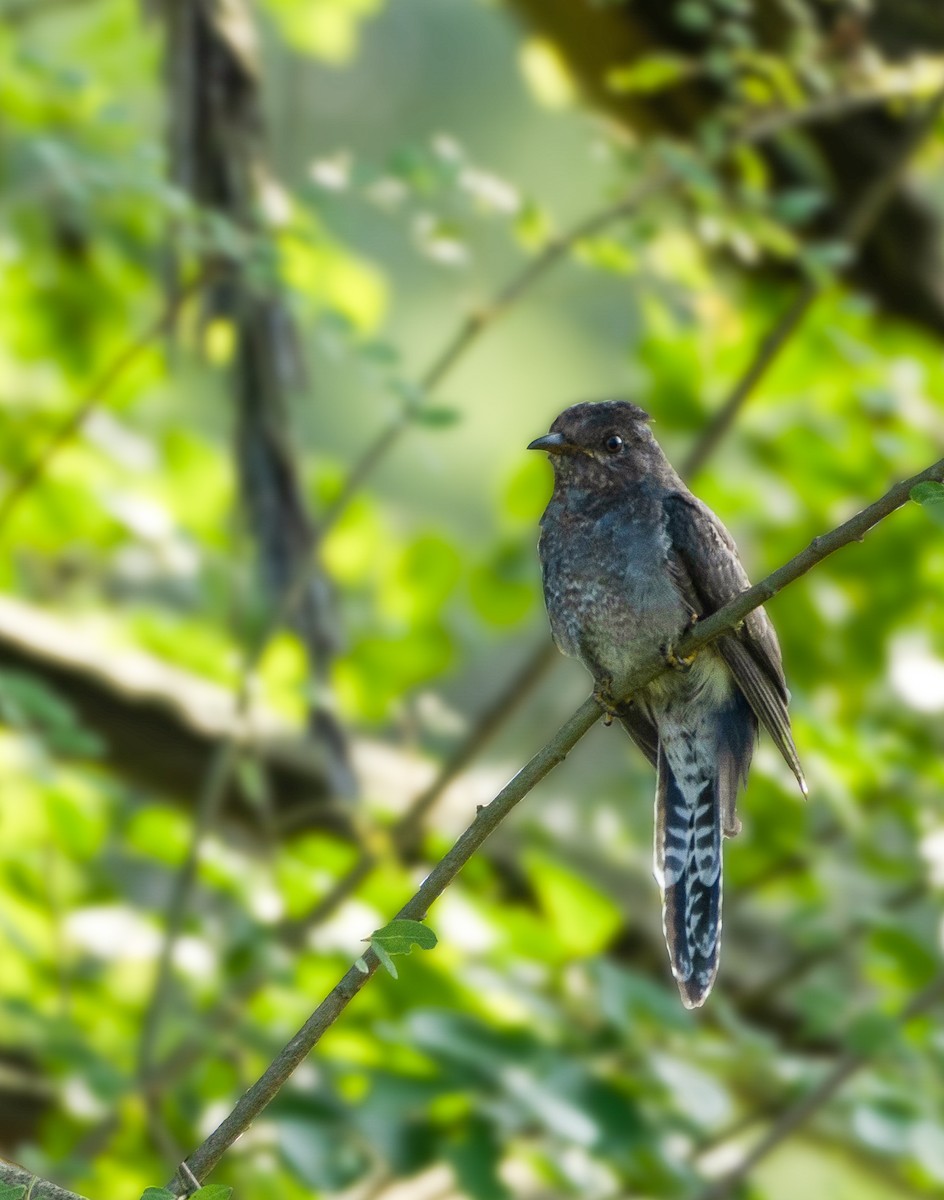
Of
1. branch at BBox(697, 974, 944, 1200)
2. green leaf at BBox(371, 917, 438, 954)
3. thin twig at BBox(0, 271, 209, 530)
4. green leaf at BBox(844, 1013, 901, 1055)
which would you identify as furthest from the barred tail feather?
thin twig at BBox(0, 271, 209, 530)

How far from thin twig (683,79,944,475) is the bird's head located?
702 millimetres

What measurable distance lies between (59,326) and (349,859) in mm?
1711

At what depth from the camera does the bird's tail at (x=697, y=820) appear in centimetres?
267

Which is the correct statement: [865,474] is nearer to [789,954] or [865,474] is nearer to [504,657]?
[789,954]

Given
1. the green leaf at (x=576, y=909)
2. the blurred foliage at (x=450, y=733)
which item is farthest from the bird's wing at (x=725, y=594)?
the green leaf at (x=576, y=909)

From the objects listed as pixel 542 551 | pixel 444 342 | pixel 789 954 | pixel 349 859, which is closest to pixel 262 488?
pixel 542 551

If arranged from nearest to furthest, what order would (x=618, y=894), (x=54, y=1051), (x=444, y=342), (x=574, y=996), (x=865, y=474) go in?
(x=54, y=1051), (x=574, y=996), (x=865, y=474), (x=618, y=894), (x=444, y=342)

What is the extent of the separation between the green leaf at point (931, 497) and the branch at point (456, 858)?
0.10ft

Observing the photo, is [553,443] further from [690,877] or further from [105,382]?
[105,382]

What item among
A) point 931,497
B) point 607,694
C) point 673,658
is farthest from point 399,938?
point 607,694

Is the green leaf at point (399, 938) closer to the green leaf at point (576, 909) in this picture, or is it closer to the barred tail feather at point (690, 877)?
the barred tail feather at point (690, 877)

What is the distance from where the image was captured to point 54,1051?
11.0ft

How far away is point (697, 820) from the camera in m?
2.91

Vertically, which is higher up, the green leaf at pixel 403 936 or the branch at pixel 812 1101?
the branch at pixel 812 1101
